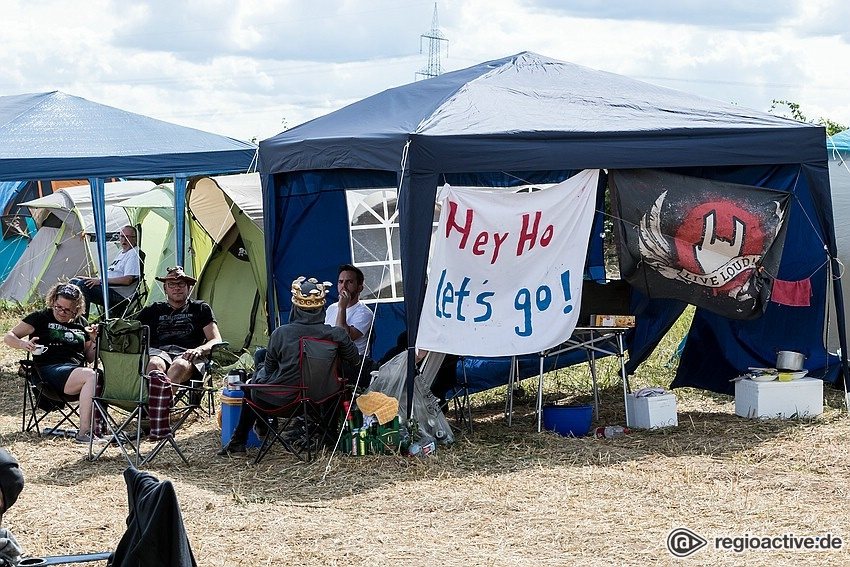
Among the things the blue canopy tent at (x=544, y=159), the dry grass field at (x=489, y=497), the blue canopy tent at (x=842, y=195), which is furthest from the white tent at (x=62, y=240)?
the blue canopy tent at (x=842, y=195)

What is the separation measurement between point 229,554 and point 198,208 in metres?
5.46

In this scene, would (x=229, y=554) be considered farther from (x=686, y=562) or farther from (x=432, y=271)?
(x=432, y=271)

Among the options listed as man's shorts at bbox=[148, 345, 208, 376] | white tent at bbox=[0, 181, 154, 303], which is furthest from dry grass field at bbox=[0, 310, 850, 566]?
white tent at bbox=[0, 181, 154, 303]

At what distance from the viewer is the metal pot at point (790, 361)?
6.35 meters

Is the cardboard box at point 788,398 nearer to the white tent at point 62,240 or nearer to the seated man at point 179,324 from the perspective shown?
the seated man at point 179,324

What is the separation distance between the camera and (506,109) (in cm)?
598

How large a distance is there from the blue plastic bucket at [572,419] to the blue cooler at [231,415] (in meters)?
1.61

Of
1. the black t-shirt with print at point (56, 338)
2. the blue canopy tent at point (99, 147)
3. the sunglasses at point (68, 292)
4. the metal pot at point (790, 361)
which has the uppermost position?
the blue canopy tent at point (99, 147)

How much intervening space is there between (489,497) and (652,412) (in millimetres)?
1711

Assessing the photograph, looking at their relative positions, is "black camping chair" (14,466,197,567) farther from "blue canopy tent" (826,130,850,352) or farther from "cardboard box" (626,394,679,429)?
"blue canopy tent" (826,130,850,352)

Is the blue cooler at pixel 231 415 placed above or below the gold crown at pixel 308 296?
below

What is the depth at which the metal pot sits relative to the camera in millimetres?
6352

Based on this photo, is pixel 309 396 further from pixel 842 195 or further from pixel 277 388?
pixel 842 195

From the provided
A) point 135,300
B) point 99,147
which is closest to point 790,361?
point 135,300
